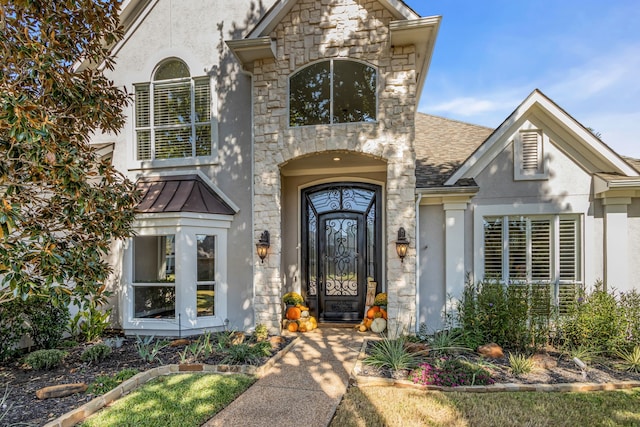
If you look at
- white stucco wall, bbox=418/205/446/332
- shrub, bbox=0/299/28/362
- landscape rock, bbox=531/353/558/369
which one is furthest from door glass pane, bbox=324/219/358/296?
shrub, bbox=0/299/28/362

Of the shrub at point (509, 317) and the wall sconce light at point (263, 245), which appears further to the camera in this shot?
the wall sconce light at point (263, 245)

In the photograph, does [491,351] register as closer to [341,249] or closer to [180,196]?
[341,249]

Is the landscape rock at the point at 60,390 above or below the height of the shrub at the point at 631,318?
below

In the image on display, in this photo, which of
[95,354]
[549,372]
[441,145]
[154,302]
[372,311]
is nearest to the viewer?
[549,372]

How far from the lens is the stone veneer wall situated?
22.7 feet

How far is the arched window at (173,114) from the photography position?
841 centimetres

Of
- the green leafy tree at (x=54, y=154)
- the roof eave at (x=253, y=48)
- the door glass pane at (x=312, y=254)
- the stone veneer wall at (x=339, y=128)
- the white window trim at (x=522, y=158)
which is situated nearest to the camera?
the green leafy tree at (x=54, y=154)

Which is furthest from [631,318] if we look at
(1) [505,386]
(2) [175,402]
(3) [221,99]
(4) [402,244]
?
(3) [221,99]

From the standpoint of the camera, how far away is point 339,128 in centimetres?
718

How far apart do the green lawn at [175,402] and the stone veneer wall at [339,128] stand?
233 centimetres

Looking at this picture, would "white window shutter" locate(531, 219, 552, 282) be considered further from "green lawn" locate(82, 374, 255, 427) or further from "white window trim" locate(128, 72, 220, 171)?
"white window trim" locate(128, 72, 220, 171)

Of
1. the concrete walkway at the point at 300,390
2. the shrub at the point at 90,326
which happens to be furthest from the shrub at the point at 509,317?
the shrub at the point at 90,326

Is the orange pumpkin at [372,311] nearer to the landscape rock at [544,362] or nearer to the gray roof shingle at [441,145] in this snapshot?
the gray roof shingle at [441,145]

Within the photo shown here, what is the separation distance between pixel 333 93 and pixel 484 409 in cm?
610
